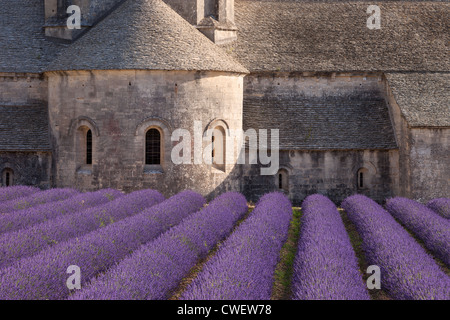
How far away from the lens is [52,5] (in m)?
23.5

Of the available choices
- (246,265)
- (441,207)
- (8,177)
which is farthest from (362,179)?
(246,265)

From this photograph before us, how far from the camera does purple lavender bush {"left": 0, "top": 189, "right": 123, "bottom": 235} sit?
1291 cm

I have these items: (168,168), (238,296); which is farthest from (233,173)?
(238,296)

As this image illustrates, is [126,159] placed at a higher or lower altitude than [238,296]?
higher

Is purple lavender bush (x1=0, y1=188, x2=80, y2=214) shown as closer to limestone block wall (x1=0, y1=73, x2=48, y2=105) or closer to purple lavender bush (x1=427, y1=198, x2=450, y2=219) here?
limestone block wall (x1=0, y1=73, x2=48, y2=105)

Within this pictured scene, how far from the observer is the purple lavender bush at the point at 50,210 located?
12.9 m

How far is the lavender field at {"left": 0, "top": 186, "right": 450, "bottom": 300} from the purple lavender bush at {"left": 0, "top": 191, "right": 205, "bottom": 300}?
21mm

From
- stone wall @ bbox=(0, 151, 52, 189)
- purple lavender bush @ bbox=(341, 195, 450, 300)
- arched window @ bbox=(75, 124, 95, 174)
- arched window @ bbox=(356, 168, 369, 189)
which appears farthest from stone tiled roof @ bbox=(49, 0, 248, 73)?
purple lavender bush @ bbox=(341, 195, 450, 300)

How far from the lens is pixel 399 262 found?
973cm

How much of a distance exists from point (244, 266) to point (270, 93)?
48.0ft

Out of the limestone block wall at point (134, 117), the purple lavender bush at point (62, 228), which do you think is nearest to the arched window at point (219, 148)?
the limestone block wall at point (134, 117)

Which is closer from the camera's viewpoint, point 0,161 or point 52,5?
point 0,161

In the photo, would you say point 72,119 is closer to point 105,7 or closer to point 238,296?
point 105,7

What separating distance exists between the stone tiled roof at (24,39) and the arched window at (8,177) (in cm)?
397
